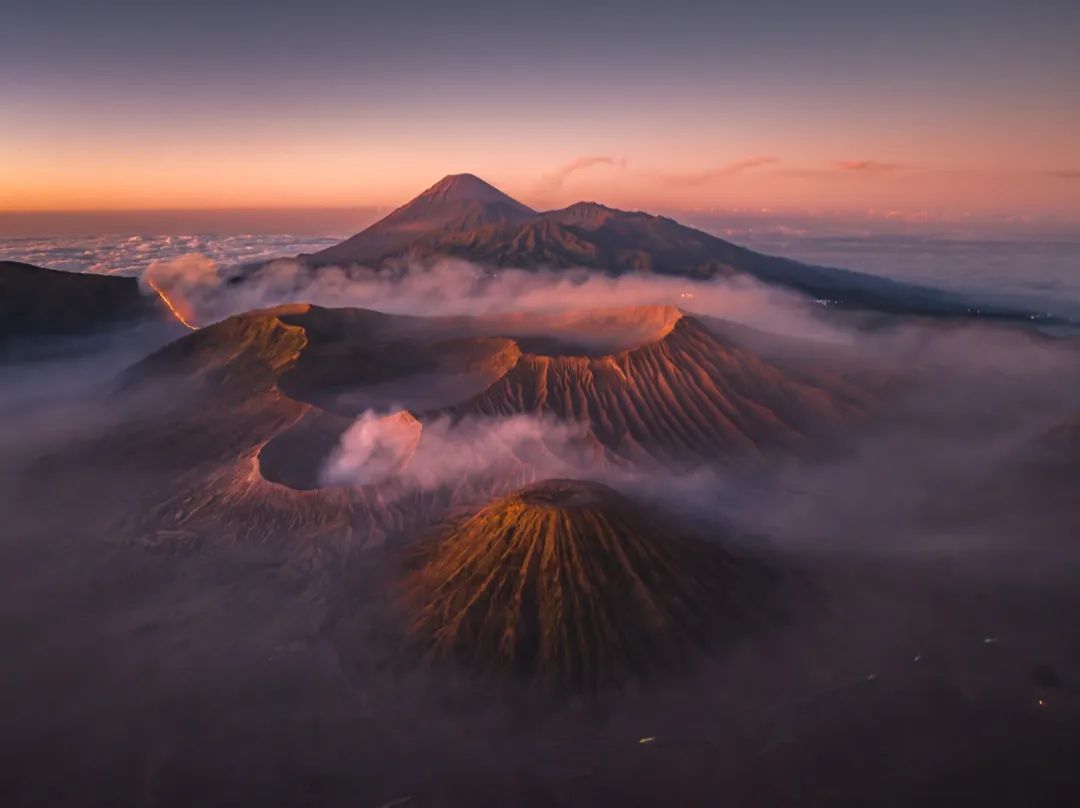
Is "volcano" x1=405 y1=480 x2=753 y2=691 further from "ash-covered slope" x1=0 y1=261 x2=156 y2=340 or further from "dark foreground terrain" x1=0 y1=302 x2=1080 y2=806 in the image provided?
"ash-covered slope" x1=0 y1=261 x2=156 y2=340

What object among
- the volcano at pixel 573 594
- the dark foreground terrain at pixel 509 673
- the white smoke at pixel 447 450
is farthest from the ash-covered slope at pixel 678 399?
the volcano at pixel 573 594

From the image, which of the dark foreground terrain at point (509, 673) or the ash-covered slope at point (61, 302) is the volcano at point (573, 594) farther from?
the ash-covered slope at point (61, 302)

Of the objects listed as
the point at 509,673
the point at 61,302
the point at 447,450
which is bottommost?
the point at 509,673

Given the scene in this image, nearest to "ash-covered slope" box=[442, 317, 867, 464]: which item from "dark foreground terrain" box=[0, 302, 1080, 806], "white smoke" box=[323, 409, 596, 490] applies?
"dark foreground terrain" box=[0, 302, 1080, 806]

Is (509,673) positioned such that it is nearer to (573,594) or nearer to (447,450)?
(573,594)

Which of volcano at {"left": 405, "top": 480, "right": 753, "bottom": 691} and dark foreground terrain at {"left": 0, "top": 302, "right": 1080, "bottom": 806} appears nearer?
dark foreground terrain at {"left": 0, "top": 302, "right": 1080, "bottom": 806}

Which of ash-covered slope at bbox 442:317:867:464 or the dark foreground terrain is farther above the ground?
ash-covered slope at bbox 442:317:867:464

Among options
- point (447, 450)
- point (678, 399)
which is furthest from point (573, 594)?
point (678, 399)
